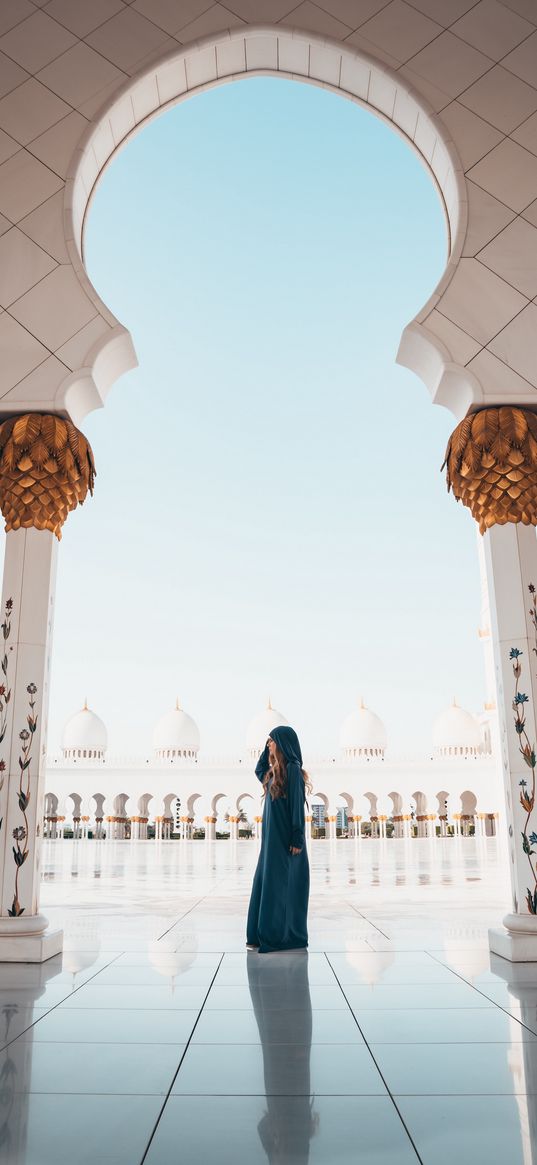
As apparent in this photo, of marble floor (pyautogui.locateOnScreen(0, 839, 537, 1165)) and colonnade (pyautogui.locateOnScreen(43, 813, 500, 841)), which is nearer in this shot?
marble floor (pyautogui.locateOnScreen(0, 839, 537, 1165))

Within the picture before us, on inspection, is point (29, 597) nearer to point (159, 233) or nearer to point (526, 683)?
point (526, 683)

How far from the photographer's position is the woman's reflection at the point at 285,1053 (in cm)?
160

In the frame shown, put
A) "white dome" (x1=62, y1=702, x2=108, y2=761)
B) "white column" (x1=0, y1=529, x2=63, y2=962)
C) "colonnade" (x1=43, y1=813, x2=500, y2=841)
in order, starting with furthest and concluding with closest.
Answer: "white dome" (x1=62, y1=702, x2=108, y2=761) < "colonnade" (x1=43, y1=813, x2=500, y2=841) < "white column" (x1=0, y1=529, x2=63, y2=962)

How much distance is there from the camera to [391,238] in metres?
8.43

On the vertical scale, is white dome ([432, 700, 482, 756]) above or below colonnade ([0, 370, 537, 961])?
above

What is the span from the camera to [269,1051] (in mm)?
2191

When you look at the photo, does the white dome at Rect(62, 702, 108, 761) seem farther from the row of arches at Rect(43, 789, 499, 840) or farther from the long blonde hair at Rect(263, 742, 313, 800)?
the long blonde hair at Rect(263, 742, 313, 800)

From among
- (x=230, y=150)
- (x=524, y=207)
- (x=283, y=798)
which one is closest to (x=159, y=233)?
(x=230, y=150)

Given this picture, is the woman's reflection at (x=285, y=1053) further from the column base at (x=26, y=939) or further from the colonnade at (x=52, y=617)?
the colonnade at (x=52, y=617)

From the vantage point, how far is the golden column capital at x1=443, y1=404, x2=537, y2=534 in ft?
13.4

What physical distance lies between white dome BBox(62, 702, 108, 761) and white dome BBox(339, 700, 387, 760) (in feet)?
28.4

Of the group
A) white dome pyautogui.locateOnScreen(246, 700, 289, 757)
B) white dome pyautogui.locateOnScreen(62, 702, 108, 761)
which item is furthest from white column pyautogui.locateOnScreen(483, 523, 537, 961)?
Result: white dome pyautogui.locateOnScreen(62, 702, 108, 761)

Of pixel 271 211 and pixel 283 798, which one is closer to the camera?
pixel 283 798

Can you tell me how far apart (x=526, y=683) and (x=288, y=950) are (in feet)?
5.44
